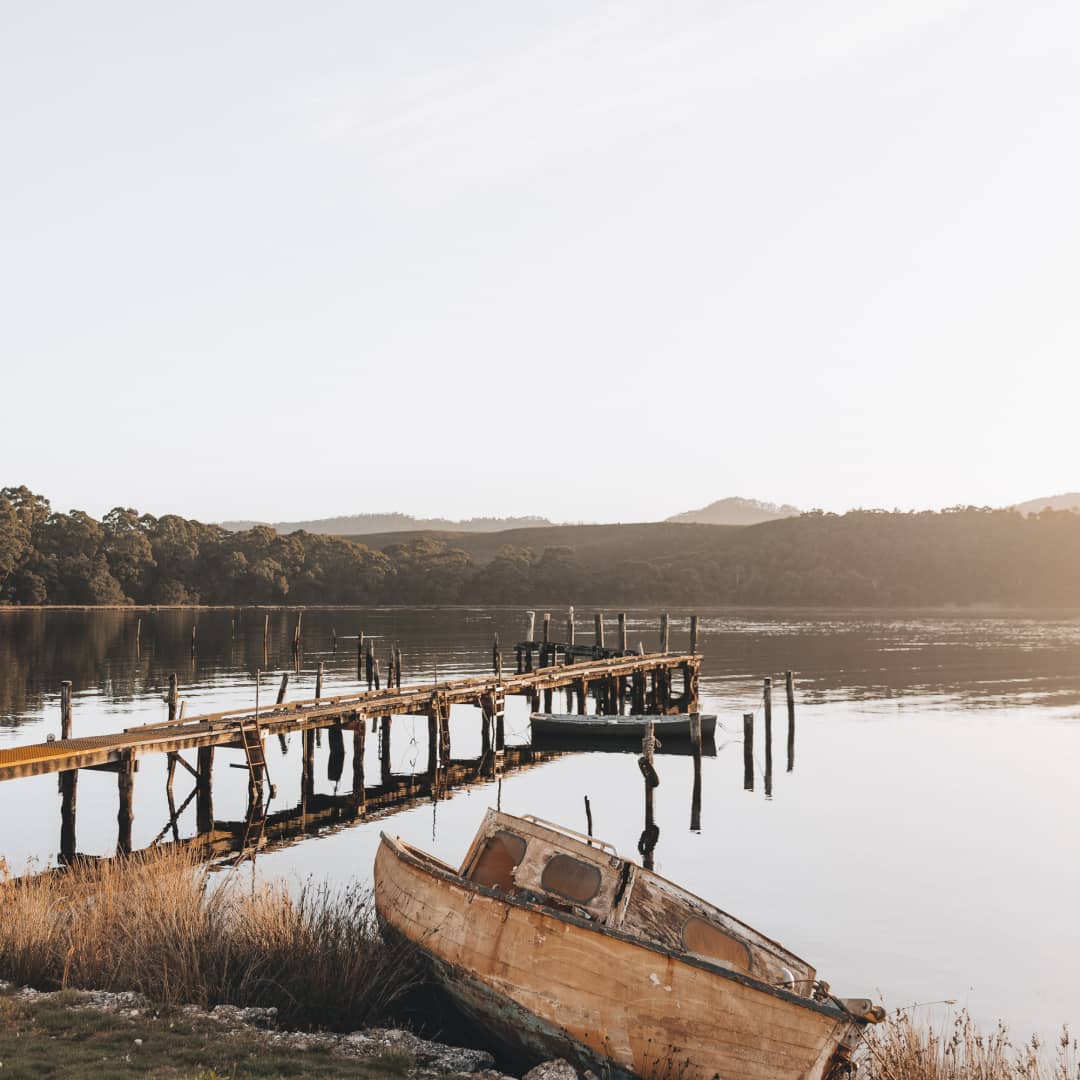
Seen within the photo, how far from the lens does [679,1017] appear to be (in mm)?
11773

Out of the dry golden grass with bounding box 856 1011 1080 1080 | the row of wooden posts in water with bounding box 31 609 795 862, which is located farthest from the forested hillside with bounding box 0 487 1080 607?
the dry golden grass with bounding box 856 1011 1080 1080

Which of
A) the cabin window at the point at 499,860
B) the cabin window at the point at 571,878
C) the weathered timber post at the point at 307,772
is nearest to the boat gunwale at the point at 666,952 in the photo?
the cabin window at the point at 571,878

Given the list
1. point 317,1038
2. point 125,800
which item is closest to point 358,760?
point 125,800

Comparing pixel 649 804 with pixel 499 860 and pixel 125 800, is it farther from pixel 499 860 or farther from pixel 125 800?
pixel 499 860

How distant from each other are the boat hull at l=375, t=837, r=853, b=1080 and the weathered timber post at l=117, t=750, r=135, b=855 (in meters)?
13.4

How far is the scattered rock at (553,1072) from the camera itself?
1162 cm

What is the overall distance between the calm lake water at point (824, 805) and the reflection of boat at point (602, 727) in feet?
4.92

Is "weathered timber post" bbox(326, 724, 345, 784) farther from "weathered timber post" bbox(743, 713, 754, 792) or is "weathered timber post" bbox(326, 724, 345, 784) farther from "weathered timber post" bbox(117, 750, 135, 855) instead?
"weathered timber post" bbox(743, 713, 754, 792)

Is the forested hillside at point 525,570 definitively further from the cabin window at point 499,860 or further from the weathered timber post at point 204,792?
the cabin window at point 499,860

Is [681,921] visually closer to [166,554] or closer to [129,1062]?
[129,1062]

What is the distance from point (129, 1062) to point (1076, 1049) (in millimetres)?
12283

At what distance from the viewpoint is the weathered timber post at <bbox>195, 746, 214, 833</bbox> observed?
27.1m

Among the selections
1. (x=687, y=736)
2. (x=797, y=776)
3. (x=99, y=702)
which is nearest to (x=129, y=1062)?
(x=797, y=776)

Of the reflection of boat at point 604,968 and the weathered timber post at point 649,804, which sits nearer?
the reflection of boat at point 604,968
